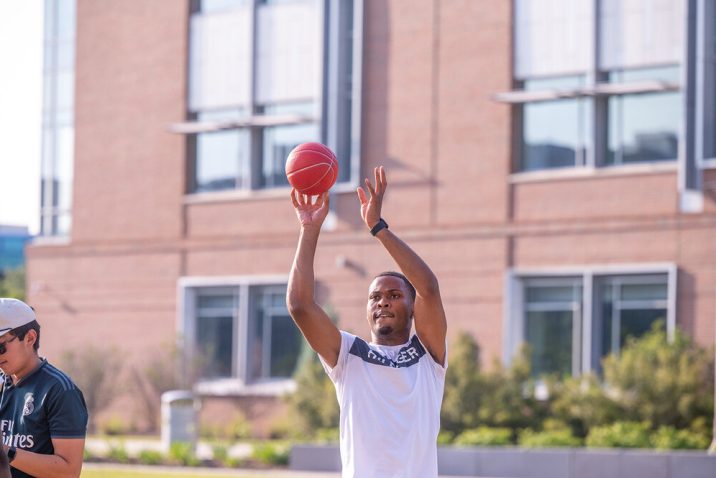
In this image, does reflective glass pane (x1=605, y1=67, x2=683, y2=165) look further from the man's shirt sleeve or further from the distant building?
the distant building

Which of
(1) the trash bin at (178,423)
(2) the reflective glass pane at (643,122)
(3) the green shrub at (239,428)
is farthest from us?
(3) the green shrub at (239,428)

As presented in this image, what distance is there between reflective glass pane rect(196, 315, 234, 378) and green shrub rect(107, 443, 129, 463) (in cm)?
995

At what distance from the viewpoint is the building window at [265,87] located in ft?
114

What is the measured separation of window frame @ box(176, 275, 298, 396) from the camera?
116 feet

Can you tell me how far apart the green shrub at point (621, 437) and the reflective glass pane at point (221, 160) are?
14480 mm

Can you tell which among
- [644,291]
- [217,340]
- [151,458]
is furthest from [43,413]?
[217,340]

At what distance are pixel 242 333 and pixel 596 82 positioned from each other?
10902 millimetres

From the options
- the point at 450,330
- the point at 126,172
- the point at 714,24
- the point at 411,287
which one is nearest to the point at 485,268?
the point at 450,330

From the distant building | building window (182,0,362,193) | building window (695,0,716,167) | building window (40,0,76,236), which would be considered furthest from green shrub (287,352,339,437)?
the distant building

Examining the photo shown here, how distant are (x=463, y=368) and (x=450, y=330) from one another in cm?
492

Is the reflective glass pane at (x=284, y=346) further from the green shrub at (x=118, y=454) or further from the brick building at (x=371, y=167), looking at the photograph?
the green shrub at (x=118, y=454)

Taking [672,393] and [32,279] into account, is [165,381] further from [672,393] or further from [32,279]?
[672,393]

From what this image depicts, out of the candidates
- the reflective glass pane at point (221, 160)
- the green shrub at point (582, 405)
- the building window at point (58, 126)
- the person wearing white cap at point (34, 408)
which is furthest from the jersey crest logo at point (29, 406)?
the building window at point (58, 126)

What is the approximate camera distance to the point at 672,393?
25.8 meters
